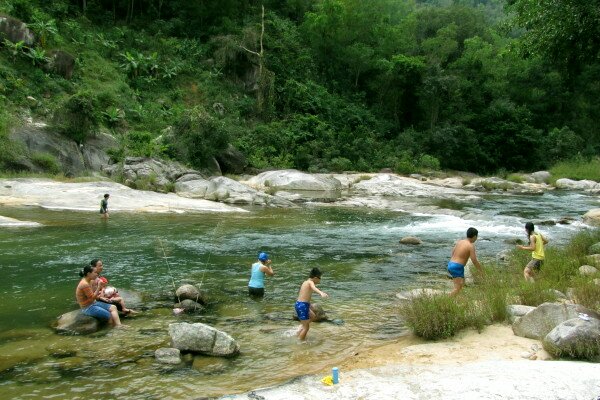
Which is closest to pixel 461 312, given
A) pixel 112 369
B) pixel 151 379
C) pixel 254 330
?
pixel 254 330

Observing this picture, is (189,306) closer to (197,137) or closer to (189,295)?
(189,295)

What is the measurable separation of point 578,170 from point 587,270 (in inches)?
1360

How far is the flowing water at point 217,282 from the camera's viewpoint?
22.3 feet

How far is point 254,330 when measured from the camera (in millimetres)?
8578

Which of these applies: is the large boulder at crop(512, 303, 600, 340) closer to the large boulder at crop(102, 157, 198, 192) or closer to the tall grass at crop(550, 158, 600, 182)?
the large boulder at crop(102, 157, 198, 192)

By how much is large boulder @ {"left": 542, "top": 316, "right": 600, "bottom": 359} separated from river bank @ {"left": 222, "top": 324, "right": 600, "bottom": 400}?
0.18 metres

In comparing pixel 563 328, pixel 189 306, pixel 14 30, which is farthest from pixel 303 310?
pixel 14 30

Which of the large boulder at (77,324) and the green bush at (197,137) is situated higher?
the green bush at (197,137)

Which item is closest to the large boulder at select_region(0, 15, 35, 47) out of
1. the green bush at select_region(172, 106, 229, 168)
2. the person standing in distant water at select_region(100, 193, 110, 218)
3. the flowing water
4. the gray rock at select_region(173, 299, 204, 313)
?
the green bush at select_region(172, 106, 229, 168)

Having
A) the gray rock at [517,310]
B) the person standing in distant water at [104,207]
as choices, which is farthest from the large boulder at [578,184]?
the gray rock at [517,310]

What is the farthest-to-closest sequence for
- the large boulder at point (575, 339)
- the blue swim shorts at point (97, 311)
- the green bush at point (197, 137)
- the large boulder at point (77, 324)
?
the green bush at point (197, 137)
the blue swim shorts at point (97, 311)
the large boulder at point (77, 324)
the large boulder at point (575, 339)

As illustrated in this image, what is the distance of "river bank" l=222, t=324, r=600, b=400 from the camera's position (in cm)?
533

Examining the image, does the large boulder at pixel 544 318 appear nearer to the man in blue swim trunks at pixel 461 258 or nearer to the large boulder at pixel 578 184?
the man in blue swim trunks at pixel 461 258

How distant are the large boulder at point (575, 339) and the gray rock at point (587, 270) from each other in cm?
328
